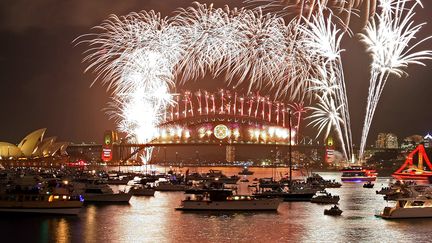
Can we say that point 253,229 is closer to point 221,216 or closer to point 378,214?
point 221,216

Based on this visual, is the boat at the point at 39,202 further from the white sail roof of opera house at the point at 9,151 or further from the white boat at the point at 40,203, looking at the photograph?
the white sail roof of opera house at the point at 9,151

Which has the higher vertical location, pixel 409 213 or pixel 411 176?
pixel 411 176

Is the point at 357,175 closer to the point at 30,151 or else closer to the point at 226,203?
the point at 226,203

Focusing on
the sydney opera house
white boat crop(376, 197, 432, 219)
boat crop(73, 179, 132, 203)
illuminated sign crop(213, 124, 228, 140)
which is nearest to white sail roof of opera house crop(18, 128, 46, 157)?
the sydney opera house

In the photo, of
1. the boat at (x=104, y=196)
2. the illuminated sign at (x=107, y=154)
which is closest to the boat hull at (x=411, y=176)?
the boat at (x=104, y=196)

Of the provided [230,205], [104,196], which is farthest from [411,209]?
[104,196]

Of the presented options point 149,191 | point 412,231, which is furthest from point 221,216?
point 149,191
